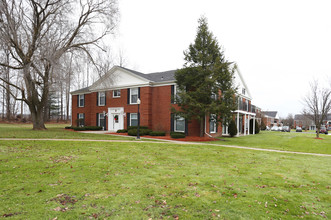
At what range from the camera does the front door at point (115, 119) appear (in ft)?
79.8

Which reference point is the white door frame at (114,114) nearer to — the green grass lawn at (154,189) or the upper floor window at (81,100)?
the upper floor window at (81,100)

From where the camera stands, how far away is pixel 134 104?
2323 centimetres

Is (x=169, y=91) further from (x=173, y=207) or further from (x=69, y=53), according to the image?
(x=173, y=207)

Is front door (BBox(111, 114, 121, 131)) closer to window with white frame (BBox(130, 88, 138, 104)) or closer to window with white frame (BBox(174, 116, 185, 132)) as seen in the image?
window with white frame (BBox(130, 88, 138, 104))

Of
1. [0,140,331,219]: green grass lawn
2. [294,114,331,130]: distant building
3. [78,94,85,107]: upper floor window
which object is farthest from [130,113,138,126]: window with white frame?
[294,114,331,130]: distant building

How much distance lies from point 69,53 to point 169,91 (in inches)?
422

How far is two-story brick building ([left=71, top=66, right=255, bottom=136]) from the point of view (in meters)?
21.0

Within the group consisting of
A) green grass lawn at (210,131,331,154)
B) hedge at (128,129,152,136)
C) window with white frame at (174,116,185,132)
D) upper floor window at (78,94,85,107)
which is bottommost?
green grass lawn at (210,131,331,154)

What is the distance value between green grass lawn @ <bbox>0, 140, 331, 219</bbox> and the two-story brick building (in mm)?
11766

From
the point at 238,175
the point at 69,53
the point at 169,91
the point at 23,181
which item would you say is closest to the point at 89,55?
the point at 69,53

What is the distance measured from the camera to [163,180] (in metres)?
5.89

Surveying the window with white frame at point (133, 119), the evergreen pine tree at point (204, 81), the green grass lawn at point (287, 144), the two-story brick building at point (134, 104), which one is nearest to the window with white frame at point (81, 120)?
the two-story brick building at point (134, 104)

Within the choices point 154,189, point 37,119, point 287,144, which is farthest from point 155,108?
point 154,189

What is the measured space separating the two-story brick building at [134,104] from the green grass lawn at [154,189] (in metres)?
11.8
